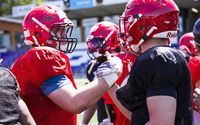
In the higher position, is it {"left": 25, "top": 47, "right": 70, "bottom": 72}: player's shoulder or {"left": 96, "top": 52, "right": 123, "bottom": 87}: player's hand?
{"left": 25, "top": 47, "right": 70, "bottom": 72}: player's shoulder

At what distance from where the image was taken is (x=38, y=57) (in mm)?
1854

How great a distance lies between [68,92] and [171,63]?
2.63 ft

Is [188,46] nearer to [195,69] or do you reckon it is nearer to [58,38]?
[195,69]

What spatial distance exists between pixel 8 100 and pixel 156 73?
97 centimetres

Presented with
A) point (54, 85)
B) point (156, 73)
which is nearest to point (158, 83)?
point (156, 73)

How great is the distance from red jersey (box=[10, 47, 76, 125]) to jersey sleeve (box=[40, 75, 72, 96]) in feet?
0.10

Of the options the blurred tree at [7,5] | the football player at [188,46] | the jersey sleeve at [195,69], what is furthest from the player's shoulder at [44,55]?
the blurred tree at [7,5]

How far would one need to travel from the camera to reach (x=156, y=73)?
54.8 inches

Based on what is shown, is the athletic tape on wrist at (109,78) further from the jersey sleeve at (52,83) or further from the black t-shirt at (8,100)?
the black t-shirt at (8,100)

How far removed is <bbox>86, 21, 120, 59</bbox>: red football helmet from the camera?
3.83 m

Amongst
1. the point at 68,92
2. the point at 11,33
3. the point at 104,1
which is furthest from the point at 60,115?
the point at 11,33

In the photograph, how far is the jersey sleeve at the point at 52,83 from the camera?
5.84ft

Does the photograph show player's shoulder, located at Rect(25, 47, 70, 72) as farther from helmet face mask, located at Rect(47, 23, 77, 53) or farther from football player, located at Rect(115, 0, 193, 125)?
football player, located at Rect(115, 0, 193, 125)

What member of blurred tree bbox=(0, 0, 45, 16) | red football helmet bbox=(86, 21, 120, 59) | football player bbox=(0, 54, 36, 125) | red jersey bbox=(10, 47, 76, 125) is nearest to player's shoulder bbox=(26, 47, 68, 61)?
red jersey bbox=(10, 47, 76, 125)
